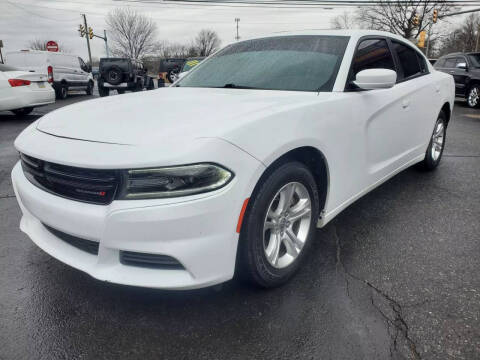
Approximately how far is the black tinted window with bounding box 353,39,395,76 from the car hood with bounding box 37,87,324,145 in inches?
25.7

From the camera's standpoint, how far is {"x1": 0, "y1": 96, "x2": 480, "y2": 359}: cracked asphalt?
5.74ft

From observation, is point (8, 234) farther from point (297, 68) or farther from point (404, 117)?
point (404, 117)

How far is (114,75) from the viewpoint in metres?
14.9

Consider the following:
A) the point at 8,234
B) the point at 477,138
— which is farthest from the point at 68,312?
the point at 477,138

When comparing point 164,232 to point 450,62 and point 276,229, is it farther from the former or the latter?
point 450,62

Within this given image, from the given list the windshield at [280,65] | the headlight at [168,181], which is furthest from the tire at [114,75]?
the headlight at [168,181]

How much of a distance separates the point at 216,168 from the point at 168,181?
8.7 inches

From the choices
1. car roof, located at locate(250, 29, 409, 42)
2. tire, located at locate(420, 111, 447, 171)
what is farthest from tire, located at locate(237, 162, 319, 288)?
tire, located at locate(420, 111, 447, 171)

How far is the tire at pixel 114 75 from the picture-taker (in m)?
14.8

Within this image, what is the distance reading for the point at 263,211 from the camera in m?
1.92

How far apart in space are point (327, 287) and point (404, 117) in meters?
1.77

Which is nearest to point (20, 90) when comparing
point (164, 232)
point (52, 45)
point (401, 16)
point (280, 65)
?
point (280, 65)

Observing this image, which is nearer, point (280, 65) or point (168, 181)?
point (168, 181)

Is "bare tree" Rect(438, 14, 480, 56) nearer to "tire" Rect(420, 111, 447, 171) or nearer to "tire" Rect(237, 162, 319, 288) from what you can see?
"tire" Rect(420, 111, 447, 171)
